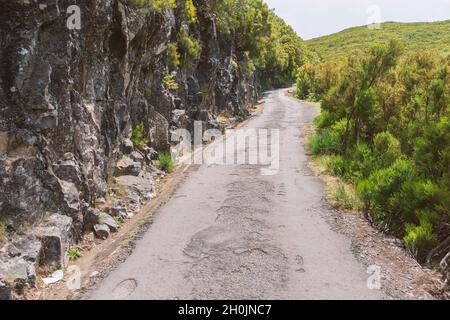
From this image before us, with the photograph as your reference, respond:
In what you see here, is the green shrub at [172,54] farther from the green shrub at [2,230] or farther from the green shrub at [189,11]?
the green shrub at [2,230]

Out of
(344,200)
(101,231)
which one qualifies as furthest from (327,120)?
(101,231)

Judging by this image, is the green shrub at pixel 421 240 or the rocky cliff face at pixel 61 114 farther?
the green shrub at pixel 421 240

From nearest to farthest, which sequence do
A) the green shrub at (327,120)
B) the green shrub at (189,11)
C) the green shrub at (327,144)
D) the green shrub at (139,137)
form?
the green shrub at (139,137) < the green shrub at (327,144) < the green shrub at (189,11) < the green shrub at (327,120)

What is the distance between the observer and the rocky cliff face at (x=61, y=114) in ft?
31.1


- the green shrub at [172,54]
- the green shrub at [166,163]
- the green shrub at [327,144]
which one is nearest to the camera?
the green shrub at [166,163]

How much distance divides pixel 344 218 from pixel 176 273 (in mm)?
6037

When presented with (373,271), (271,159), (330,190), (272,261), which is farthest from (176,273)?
(271,159)

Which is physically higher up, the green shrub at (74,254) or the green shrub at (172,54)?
the green shrub at (172,54)

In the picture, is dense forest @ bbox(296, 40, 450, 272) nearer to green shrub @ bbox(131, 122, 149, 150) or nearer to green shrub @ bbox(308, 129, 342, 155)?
green shrub @ bbox(308, 129, 342, 155)

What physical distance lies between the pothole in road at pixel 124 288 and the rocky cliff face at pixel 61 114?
180cm

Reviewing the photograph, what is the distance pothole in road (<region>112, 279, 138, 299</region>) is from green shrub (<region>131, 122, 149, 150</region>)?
9.48 metres

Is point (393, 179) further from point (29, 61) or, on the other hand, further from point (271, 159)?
point (29, 61)

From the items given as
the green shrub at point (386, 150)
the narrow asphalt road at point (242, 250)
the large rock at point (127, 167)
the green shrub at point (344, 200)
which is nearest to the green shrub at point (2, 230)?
the narrow asphalt road at point (242, 250)

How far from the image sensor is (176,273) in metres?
9.29
